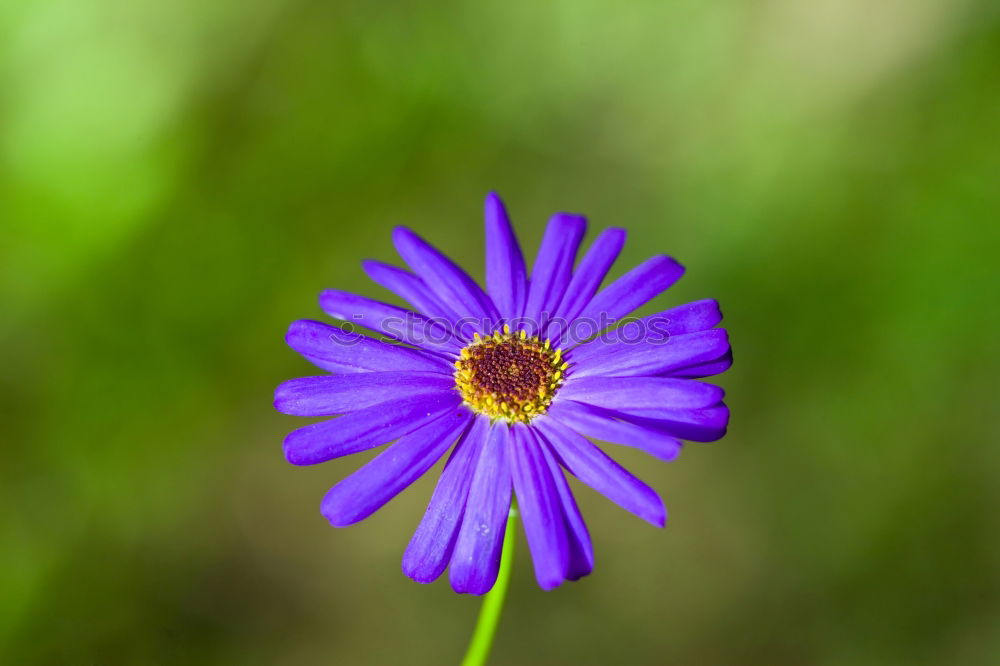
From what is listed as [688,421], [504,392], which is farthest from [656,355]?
[504,392]

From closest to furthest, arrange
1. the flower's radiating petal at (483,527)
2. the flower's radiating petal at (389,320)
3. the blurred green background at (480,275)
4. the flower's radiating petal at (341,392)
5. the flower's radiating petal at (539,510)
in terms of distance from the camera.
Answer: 1. the flower's radiating petal at (539,510)
2. the flower's radiating petal at (483,527)
3. the flower's radiating petal at (341,392)
4. the flower's radiating petal at (389,320)
5. the blurred green background at (480,275)

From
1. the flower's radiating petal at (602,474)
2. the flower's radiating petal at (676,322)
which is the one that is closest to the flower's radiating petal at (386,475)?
the flower's radiating petal at (602,474)

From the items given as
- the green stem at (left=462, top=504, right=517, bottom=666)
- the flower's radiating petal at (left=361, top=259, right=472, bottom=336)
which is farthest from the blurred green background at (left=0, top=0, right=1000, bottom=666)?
the flower's radiating petal at (left=361, top=259, right=472, bottom=336)

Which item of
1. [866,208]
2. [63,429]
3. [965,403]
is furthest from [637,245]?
[63,429]

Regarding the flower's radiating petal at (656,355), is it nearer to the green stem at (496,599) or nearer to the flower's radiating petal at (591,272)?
the flower's radiating petal at (591,272)

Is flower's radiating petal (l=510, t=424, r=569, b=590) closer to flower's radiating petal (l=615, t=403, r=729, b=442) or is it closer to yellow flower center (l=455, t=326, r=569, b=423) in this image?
yellow flower center (l=455, t=326, r=569, b=423)

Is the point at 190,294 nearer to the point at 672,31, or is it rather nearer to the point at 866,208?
the point at 672,31

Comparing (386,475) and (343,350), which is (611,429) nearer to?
(386,475)
